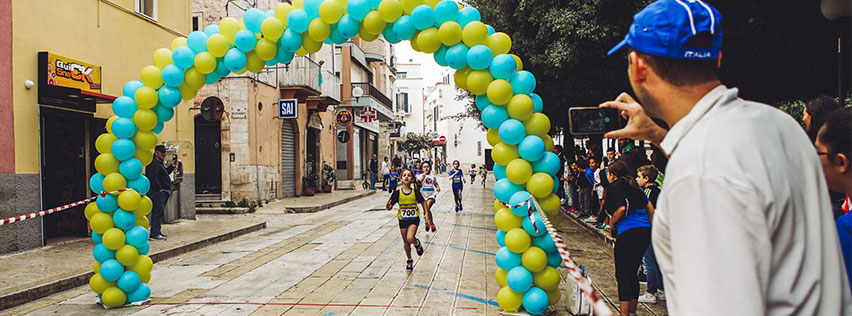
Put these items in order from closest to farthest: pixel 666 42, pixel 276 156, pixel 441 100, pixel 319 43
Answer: pixel 666 42 < pixel 319 43 < pixel 276 156 < pixel 441 100

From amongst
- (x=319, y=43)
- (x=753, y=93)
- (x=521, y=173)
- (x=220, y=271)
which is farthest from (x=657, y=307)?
(x=753, y=93)

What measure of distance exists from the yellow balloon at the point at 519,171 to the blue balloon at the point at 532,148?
0.08m

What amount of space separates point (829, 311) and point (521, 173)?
4668 mm

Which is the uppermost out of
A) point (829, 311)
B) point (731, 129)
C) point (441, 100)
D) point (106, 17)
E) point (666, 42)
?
point (441, 100)

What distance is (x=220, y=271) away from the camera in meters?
8.48

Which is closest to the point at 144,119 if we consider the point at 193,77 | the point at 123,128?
the point at 123,128

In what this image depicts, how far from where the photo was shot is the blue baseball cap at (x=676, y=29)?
4.84 ft

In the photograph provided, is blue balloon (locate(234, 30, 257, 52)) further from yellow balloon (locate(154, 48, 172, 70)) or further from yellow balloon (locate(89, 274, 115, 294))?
yellow balloon (locate(89, 274, 115, 294))

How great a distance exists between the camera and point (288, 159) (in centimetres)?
2472

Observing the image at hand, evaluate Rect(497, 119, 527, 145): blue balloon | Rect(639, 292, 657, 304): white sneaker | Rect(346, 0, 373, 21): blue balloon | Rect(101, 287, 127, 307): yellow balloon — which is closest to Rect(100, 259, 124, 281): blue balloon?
Rect(101, 287, 127, 307): yellow balloon

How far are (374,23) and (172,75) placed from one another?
258 centimetres

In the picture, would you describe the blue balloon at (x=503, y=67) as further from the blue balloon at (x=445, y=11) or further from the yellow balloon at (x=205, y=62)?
the yellow balloon at (x=205, y=62)

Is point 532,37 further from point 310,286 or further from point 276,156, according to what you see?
point 276,156

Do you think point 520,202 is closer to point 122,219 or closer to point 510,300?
point 510,300
